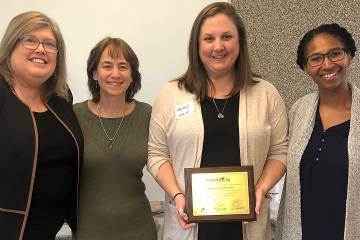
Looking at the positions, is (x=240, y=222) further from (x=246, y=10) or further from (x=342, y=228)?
(x=246, y=10)

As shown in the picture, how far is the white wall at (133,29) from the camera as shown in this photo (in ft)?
7.14

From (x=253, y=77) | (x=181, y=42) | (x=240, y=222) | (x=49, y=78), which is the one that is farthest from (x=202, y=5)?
(x=240, y=222)

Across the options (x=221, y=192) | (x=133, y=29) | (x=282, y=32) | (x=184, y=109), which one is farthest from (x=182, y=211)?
(x=282, y=32)

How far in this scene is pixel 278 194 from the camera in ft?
6.90

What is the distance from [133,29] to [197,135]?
109 cm

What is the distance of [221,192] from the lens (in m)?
1.32

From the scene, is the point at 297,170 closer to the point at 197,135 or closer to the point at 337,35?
the point at 197,135

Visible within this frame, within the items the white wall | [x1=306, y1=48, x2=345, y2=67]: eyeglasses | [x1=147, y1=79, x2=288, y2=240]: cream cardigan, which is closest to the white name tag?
[x1=147, y1=79, x2=288, y2=240]: cream cardigan

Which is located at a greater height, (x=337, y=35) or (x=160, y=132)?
(x=337, y=35)

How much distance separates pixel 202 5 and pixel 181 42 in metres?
0.27

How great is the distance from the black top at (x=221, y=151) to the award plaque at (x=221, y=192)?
0.08 meters

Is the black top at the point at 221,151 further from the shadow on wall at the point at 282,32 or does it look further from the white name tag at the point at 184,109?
the shadow on wall at the point at 282,32

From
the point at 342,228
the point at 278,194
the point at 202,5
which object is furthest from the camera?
the point at 202,5

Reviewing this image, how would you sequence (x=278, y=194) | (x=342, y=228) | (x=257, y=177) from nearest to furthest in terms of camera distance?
(x=342, y=228) < (x=257, y=177) < (x=278, y=194)
